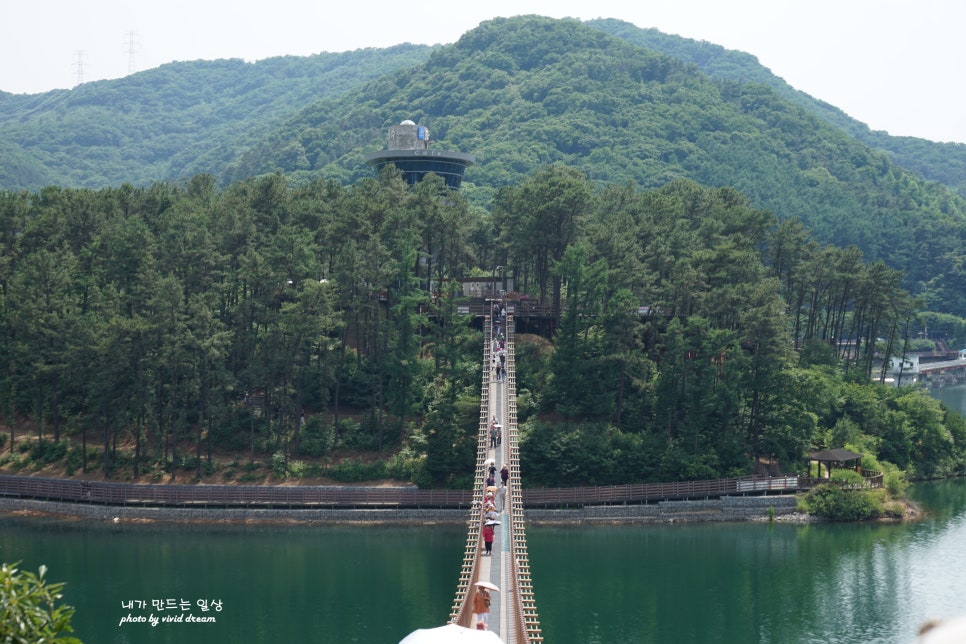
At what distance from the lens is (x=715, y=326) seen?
6525 cm

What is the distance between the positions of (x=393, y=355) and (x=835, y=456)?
25.3 m

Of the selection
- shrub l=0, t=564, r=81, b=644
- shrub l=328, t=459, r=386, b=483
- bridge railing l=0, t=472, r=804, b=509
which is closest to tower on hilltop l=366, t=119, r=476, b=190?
shrub l=328, t=459, r=386, b=483

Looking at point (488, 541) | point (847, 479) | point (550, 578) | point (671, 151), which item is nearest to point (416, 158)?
point (847, 479)

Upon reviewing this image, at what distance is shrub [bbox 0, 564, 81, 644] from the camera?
12195mm

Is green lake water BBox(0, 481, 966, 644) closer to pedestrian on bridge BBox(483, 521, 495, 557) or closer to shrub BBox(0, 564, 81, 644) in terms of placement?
pedestrian on bridge BBox(483, 521, 495, 557)

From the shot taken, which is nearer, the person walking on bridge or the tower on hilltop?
the person walking on bridge

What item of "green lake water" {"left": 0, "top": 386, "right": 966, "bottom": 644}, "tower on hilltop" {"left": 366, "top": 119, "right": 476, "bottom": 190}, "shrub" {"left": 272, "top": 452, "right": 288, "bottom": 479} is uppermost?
"tower on hilltop" {"left": 366, "top": 119, "right": 476, "bottom": 190}

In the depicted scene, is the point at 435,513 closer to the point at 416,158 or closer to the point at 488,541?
the point at 488,541

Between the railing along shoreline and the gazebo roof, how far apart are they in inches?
54.9

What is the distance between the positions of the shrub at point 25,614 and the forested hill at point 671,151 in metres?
134

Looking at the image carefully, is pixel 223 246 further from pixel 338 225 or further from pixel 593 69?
pixel 593 69

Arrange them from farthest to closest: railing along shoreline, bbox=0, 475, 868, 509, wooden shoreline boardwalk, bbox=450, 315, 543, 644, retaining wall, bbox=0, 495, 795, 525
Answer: railing along shoreline, bbox=0, 475, 868, 509 < retaining wall, bbox=0, 495, 795, 525 < wooden shoreline boardwalk, bbox=450, 315, 543, 644

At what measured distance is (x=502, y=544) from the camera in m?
36.3

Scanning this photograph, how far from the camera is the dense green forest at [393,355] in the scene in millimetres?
60531
